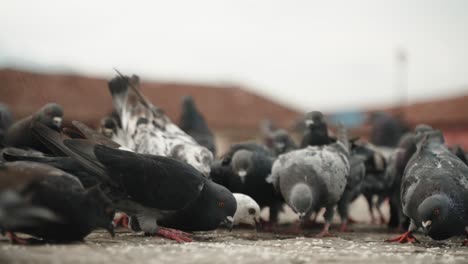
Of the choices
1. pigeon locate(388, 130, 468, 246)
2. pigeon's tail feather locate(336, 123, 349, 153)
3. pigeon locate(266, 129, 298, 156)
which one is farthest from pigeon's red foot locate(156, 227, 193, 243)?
pigeon locate(266, 129, 298, 156)

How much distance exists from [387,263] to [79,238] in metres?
2.24

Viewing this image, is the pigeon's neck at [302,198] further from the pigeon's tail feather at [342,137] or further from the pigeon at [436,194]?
the pigeon's tail feather at [342,137]

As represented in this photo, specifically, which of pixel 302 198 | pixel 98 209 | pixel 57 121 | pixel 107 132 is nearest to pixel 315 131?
pixel 302 198

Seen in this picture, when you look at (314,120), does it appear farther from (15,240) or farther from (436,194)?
(15,240)

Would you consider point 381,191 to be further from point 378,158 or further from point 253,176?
point 253,176

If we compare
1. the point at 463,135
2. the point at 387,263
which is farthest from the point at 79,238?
the point at 463,135

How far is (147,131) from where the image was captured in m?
7.82

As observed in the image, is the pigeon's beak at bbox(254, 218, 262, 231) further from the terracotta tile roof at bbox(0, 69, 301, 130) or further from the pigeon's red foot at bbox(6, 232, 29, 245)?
the terracotta tile roof at bbox(0, 69, 301, 130)

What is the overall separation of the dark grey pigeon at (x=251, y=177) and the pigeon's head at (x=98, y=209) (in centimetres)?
274

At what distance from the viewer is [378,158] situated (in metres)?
8.55

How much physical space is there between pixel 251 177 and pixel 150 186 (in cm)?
220

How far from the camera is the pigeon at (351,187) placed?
24.5 ft

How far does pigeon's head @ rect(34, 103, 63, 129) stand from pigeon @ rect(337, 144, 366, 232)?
352 centimetres

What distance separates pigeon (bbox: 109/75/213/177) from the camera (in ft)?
23.5
